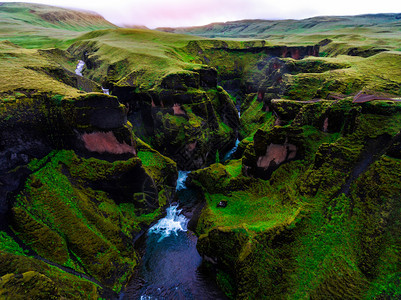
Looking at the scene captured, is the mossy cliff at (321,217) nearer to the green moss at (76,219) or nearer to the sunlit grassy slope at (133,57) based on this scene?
the green moss at (76,219)

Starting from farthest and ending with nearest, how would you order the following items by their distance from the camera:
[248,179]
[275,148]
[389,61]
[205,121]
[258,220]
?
[205,121] → [389,61] → [248,179] → [275,148] → [258,220]

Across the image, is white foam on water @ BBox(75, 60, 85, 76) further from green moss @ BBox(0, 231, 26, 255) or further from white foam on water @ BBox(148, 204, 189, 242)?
green moss @ BBox(0, 231, 26, 255)

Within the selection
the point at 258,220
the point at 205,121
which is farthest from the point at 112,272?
the point at 205,121

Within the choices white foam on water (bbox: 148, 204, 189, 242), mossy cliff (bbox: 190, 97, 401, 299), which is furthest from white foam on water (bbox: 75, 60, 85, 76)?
mossy cliff (bbox: 190, 97, 401, 299)

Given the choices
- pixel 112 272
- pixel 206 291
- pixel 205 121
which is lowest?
Result: pixel 206 291

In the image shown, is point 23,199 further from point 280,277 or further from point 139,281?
point 280,277

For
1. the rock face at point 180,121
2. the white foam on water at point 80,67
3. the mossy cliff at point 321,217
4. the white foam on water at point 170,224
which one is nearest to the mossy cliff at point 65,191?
the white foam on water at point 170,224

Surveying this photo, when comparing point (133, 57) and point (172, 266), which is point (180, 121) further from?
point (133, 57)

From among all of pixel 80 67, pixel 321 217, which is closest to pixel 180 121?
pixel 321 217
